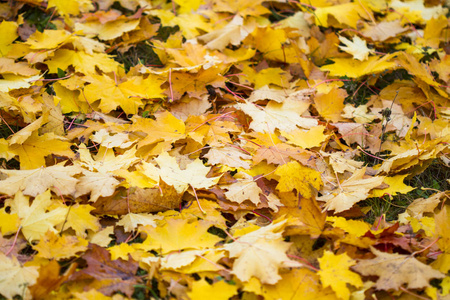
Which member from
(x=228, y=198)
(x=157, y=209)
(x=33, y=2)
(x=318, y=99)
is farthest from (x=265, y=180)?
(x=33, y=2)

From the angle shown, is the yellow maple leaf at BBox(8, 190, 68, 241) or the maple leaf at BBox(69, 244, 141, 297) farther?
the yellow maple leaf at BBox(8, 190, 68, 241)

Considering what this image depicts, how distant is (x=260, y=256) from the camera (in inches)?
52.4

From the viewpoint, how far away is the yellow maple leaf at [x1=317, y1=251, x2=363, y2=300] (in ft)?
4.22

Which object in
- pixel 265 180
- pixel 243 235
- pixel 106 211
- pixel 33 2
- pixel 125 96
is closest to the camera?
pixel 243 235

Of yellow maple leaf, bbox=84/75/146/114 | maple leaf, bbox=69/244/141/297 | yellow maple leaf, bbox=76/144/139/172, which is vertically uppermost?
yellow maple leaf, bbox=84/75/146/114

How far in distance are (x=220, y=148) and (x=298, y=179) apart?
0.38m

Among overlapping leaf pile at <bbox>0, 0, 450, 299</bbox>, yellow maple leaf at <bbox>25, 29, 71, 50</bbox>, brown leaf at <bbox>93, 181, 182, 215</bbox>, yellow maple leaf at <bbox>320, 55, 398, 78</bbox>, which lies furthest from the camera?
yellow maple leaf at <bbox>320, 55, 398, 78</bbox>

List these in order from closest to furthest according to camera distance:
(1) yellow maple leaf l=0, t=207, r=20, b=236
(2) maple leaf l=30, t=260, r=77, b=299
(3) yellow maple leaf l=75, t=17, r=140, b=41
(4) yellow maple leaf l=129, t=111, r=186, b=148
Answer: (2) maple leaf l=30, t=260, r=77, b=299
(1) yellow maple leaf l=0, t=207, r=20, b=236
(4) yellow maple leaf l=129, t=111, r=186, b=148
(3) yellow maple leaf l=75, t=17, r=140, b=41

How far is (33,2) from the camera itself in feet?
8.32

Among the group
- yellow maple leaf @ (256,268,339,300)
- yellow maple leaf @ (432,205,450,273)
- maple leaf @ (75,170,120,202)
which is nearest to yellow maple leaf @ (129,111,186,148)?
maple leaf @ (75,170,120,202)

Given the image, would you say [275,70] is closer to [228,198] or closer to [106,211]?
[228,198]

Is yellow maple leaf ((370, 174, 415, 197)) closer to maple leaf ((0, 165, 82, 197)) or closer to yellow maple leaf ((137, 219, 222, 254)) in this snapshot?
yellow maple leaf ((137, 219, 222, 254))

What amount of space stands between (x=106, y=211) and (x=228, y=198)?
0.49m

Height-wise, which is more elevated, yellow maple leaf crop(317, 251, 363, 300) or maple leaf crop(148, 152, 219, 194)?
maple leaf crop(148, 152, 219, 194)
